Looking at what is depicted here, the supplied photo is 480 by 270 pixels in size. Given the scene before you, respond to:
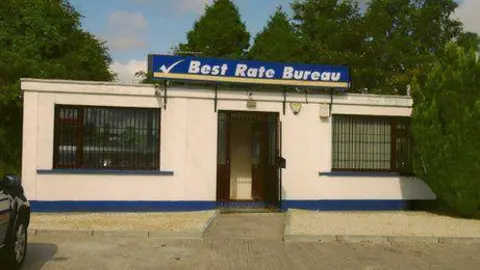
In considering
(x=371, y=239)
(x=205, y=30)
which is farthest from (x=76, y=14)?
(x=371, y=239)

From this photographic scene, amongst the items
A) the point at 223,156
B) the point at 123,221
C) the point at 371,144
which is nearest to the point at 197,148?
the point at 223,156

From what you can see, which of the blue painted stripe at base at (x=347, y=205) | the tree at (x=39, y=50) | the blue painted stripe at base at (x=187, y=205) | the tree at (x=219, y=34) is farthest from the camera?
the tree at (x=219, y=34)

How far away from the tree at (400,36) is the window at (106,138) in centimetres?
2547

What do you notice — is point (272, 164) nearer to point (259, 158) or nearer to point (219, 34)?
point (259, 158)

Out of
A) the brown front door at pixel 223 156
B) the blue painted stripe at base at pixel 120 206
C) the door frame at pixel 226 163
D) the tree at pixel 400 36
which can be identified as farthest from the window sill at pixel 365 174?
the tree at pixel 400 36

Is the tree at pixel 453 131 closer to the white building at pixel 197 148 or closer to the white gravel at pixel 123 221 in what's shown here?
the white building at pixel 197 148

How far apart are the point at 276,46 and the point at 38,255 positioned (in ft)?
107

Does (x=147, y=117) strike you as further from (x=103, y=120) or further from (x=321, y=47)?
(x=321, y=47)

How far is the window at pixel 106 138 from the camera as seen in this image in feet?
44.3

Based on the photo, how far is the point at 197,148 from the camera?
13852mm

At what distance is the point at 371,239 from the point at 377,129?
5.21 metres

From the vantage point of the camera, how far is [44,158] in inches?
524

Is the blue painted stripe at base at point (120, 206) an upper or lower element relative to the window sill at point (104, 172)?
lower

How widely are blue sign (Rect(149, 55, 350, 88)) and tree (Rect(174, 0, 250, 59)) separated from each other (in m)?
25.9
